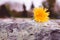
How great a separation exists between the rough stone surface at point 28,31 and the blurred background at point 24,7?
279 mm

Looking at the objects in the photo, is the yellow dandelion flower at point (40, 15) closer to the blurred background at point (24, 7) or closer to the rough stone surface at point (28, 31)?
the rough stone surface at point (28, 31)

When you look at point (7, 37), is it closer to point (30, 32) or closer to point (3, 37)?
point (3, 37)

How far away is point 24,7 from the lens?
176 centimetres

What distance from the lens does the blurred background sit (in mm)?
1708

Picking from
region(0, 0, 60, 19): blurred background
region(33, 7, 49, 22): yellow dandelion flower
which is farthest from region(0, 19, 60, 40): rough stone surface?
region(0, 0, 60, 19): blurred background

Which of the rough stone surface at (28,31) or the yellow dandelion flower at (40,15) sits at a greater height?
the yellow dandelion flower at (40,15)

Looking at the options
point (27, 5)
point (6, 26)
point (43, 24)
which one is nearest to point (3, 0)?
point (27, 5)

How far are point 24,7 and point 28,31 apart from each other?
43cm

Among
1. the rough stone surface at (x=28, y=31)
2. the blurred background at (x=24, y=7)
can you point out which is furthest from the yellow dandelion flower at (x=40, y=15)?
the blurred background at (x=24, y=7)

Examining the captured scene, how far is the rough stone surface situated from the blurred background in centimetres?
28

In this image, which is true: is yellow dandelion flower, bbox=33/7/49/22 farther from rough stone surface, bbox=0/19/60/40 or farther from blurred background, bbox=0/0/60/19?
blurred background, bbox=0/0/60/19

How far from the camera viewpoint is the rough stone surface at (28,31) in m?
1.37

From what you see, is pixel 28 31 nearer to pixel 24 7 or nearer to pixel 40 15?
pixel 40 15

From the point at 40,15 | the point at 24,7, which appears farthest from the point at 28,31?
the point at 24,7
